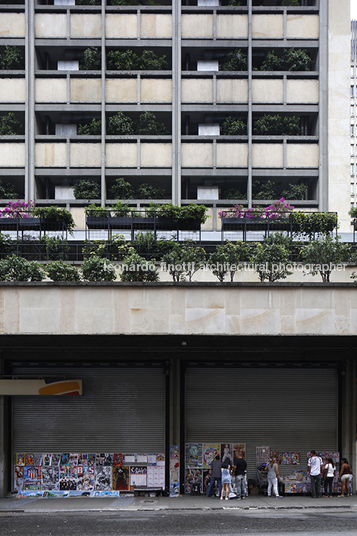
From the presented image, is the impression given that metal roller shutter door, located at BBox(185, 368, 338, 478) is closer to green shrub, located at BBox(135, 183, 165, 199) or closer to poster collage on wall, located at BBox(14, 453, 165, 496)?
poster collage on wall, located at BBox(14, 453, 165, 496)

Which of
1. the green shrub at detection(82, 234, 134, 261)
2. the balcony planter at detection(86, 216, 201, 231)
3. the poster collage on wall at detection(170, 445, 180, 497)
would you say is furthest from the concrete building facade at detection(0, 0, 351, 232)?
the poster collage on wall at detection(170, 445, 180, 497)

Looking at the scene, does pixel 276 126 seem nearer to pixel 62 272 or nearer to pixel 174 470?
pixel 62 272

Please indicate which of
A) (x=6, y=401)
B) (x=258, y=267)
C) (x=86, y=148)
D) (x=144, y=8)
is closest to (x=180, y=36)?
(x=144, y=8)

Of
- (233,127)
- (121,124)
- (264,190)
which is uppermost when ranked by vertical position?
(121,124)

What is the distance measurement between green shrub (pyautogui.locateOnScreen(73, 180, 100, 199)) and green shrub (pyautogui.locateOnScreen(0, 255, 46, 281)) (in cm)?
1670

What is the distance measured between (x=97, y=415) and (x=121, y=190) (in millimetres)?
18060

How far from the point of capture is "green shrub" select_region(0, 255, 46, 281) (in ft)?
49.4

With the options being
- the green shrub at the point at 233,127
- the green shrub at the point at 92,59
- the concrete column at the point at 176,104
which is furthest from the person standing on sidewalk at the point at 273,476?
the green shrub at the point at 92,59

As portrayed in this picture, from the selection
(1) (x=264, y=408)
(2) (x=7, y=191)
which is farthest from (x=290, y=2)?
(1) (x=264, y=408)

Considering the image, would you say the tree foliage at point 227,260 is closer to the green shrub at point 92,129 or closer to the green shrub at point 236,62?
the green shrub at point 92,129

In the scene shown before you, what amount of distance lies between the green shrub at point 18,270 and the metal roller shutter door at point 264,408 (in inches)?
264

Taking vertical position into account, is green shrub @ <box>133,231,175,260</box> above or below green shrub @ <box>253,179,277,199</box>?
below

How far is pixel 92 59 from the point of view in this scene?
32.2 meters

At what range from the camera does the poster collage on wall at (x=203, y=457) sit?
16.7 m
